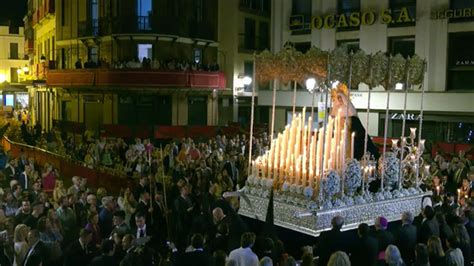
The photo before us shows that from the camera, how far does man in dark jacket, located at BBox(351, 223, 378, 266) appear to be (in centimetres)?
898

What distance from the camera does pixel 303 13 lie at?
34219 mm

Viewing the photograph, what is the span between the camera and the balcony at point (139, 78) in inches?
1211

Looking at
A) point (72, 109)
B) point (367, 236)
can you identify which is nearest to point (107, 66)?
point (72, 109)

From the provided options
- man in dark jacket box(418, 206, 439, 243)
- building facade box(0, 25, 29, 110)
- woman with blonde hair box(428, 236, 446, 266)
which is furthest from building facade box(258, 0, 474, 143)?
building facade box(0, 25, 29, 110)

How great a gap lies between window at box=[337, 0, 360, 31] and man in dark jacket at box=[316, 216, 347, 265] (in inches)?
939

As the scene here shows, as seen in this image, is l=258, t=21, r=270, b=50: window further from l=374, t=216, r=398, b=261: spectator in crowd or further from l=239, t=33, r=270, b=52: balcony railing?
l=374, t=216, r=398, b=261: spectator in crowd

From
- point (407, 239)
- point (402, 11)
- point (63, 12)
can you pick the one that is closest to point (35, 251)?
point (407, 239)

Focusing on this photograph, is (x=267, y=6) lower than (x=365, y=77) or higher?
higher

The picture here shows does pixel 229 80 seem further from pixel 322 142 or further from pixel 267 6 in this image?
pixel 322 142

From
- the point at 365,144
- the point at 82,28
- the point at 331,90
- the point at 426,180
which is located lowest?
the point at 426,180

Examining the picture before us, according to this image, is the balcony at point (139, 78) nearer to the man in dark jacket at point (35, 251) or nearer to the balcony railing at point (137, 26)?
the balcony railing at point (137, 26)

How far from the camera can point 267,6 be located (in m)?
41.2

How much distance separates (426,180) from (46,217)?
32.6 feet

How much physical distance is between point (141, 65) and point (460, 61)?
1663 centimetres
